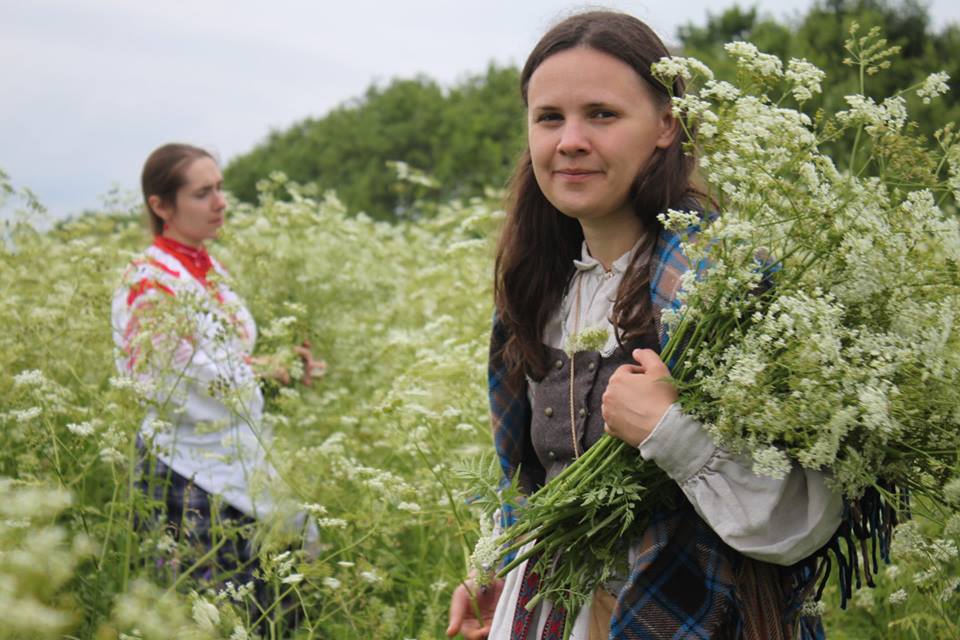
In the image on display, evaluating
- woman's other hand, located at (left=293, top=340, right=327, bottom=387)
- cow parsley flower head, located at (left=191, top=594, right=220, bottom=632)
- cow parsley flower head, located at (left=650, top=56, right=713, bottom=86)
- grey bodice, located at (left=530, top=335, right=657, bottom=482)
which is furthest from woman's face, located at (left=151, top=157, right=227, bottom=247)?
cow parsley flower head, located at (left=650, top=56, right=713, bottom=86)

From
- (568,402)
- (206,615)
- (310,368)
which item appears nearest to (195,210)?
(310,368)

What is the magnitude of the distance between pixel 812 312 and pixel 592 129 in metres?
0.62

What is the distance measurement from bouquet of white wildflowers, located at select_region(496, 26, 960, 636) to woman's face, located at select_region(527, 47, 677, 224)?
164 millimetres

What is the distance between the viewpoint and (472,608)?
8.55 feet

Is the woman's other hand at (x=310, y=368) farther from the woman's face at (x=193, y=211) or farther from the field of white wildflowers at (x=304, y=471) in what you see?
the woman's face at (x=193, y=211)

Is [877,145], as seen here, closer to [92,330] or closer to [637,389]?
[637,389]

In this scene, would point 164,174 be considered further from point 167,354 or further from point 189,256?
point 167,354

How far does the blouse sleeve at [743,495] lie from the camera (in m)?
1.85

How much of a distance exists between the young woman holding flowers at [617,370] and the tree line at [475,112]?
5868 millimetres

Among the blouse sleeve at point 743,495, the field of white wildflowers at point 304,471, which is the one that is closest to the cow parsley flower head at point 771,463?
the blouse sleeve at point 743,495

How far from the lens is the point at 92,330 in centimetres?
415

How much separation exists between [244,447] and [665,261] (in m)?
2.16

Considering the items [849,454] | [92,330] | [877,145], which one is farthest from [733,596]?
[92,330]

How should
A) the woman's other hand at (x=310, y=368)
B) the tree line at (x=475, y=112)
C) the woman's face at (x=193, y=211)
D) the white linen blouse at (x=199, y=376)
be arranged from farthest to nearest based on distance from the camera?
the tree line at (x=475, y=112)
the woman's other hand at (x=310, y=368)
the woman's face at (x=193, y=211)
the white linen blouse at (x=199, y=376)
